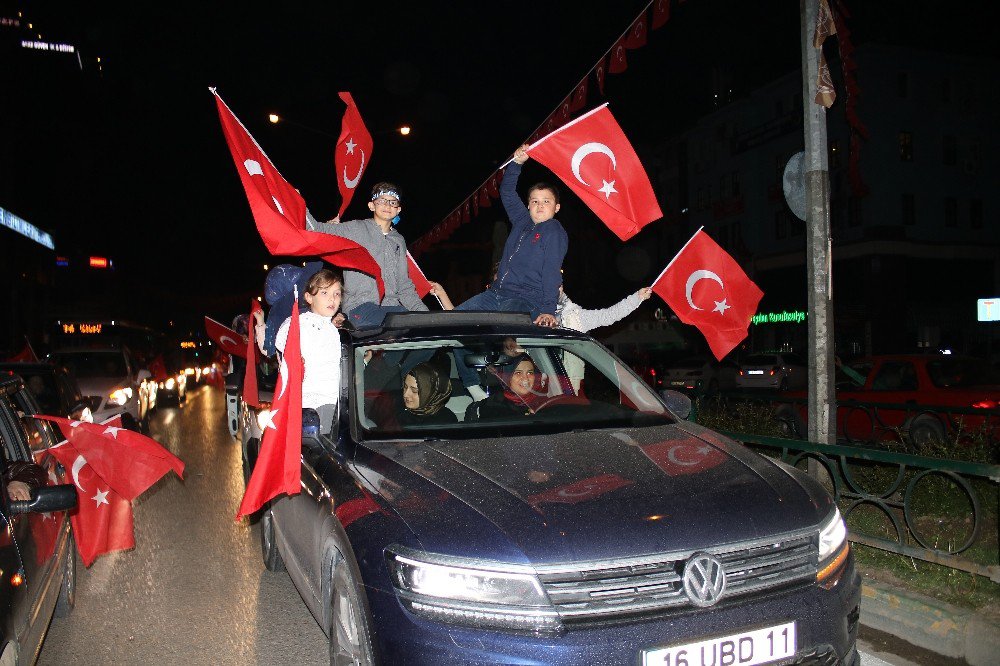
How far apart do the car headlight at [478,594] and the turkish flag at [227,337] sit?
6714 mm

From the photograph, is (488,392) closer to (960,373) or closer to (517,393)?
(517,393)

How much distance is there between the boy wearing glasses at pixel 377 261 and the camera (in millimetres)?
6199

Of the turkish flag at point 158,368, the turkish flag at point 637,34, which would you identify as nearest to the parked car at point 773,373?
the turkish flag at point 158,368

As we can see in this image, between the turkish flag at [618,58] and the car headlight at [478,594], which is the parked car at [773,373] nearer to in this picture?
the turkish flag at [618,58]

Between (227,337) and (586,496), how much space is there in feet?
22.9

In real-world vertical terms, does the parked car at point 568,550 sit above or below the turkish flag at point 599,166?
below

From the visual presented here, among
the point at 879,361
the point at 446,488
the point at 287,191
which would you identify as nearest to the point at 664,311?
the point at 879,361

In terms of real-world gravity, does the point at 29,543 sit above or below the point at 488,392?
below

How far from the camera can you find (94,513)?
207 inches

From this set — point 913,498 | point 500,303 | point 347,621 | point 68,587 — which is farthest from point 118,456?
point 913,498

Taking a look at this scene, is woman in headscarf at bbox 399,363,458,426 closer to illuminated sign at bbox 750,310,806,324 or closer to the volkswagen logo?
the volkswagen logo

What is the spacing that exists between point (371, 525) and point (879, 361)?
11.8 meters

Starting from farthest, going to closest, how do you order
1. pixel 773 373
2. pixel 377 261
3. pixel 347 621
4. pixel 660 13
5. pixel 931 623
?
pixel 773 373, pixel 660 13, pixel 377 261, pixel 931 623, pixel 347 621

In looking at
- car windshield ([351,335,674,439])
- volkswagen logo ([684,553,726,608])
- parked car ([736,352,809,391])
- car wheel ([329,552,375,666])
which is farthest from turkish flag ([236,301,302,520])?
parked car ([736,352,809,391])
